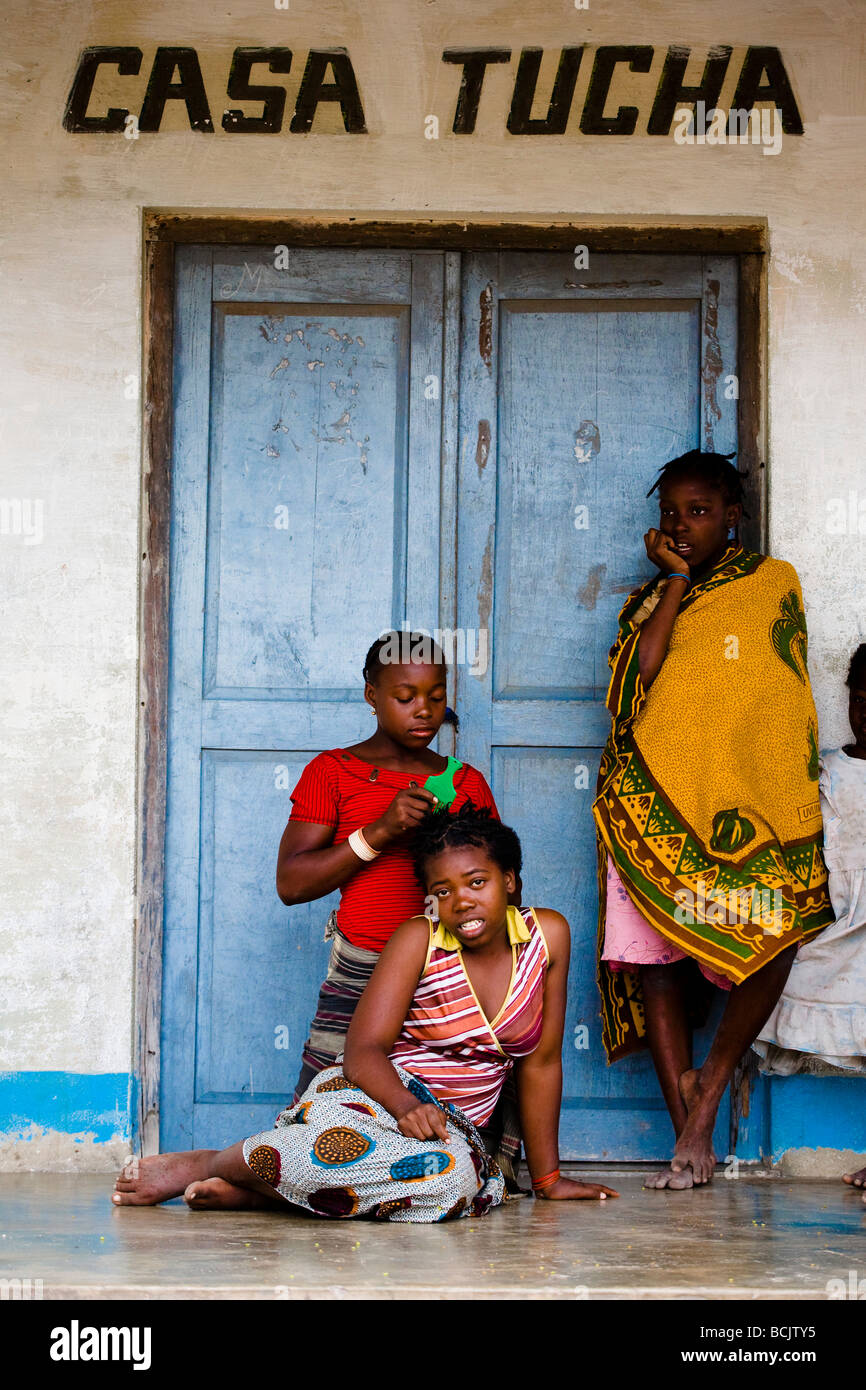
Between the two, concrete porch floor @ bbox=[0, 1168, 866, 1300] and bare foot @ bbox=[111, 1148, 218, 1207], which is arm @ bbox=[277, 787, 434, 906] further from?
concrete porch floor @ bbox=[0, 1168, 866, 1300]

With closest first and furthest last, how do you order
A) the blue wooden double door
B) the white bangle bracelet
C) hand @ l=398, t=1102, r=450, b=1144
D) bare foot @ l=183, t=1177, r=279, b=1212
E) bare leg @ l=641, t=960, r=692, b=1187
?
hand @ l=398, t=1102, r=450, b=1144, bare foot @ l=183, t=1177, r=279, b=1212, the white bangle bracelet, bare leg @ l=641, t=960, r=692, b=1187, the blue wooden double door

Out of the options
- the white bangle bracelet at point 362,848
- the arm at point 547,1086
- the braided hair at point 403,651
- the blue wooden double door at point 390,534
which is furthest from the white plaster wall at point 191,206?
the arm at point 547,1086

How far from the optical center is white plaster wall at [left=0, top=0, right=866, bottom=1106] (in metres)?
3.79

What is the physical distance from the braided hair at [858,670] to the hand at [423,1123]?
168cm

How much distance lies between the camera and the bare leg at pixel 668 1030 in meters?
3.54

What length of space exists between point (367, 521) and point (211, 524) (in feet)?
1.45

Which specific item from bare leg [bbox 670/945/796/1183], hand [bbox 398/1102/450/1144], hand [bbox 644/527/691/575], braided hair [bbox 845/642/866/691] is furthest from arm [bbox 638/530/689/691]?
hand [bbox 398/1102/450/1144]

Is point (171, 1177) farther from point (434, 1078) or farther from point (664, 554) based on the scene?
point (664, 554)

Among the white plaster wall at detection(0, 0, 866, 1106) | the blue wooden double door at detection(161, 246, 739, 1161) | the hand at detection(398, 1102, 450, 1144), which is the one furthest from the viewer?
the blue wooden double door at detection(161, 246, 739, 1161)

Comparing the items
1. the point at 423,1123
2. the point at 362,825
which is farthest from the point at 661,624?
the point at 423,1123

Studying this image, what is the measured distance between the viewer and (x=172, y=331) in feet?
13.1

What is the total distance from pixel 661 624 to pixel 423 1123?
4.72 feet

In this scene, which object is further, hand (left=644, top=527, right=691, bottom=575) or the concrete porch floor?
hand (left=644, top=527, right=691, bottom=575)
